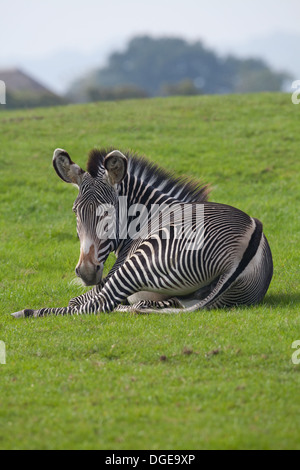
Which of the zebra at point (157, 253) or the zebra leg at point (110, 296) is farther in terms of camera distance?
the zebra leg at point (110, 296)

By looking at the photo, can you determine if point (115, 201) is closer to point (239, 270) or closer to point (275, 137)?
point (239, 270)

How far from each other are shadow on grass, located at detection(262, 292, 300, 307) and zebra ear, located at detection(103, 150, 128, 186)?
2616mm

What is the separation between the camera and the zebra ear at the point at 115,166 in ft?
29.5

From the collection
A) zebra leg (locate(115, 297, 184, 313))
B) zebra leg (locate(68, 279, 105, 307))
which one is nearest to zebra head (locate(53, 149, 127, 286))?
zebra leg (locate(68, 279, 105, 307))

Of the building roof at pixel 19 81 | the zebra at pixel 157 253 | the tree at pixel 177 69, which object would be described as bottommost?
the zebra at pixel 157 253

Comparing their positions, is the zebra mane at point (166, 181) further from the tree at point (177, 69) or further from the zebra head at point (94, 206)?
the tree at point (177, 69)

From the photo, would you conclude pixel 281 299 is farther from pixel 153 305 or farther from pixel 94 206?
pixel 94 206

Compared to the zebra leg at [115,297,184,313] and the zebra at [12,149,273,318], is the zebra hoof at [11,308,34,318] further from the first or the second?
the zebra leg at [115,297,184,313]

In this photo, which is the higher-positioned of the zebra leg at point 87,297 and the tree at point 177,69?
the tree at point 177,69

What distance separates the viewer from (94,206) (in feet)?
29.5

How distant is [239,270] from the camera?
8.38 metres

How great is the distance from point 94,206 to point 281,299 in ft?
9.55

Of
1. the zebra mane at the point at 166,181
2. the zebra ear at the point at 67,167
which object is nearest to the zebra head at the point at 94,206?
the zebra ear at the point at 67,167

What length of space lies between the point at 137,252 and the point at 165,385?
296cm
